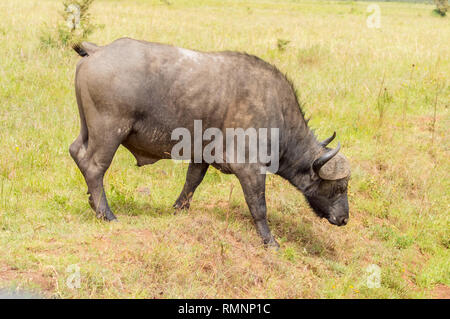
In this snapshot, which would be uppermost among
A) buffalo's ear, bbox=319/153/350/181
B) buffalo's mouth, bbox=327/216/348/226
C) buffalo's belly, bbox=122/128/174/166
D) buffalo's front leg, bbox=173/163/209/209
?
buffalo's belly, bbox=122/128/174/166

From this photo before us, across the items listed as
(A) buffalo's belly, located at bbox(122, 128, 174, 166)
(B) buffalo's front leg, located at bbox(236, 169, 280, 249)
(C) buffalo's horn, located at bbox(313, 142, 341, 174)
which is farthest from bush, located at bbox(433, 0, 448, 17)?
(A) buffalo's belly, located at bbox(122, 128, 174, 166)

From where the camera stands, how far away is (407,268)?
5980 mm

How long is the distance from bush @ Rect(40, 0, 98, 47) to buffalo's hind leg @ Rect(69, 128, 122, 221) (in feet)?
18.1

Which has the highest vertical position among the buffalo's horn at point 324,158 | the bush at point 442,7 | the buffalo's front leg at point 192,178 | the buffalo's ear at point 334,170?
the buffalo's horn at point 324,158

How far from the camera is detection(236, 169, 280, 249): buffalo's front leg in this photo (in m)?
5.56

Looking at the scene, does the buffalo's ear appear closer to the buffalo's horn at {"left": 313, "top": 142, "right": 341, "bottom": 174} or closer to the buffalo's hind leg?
the buffalo's horn at {"left": 313, "top": 142, "right": 341, "bottom": 174}

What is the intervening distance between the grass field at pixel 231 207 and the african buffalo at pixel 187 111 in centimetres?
49

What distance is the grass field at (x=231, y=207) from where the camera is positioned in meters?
4.50

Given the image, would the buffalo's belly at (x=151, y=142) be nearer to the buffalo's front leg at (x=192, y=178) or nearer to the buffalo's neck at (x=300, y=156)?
the buffalo's front leg at (x=192, y=178)

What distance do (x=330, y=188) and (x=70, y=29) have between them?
6849 mm

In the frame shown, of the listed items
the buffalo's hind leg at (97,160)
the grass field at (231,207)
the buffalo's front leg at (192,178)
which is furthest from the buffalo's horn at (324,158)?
the buffalo's hind leg at (97,160)

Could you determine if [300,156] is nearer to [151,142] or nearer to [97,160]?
[151,142]

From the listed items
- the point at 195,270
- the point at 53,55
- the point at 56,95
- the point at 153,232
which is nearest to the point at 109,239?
the point at 153,232

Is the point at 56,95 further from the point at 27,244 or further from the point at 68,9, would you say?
the point at 27,244
